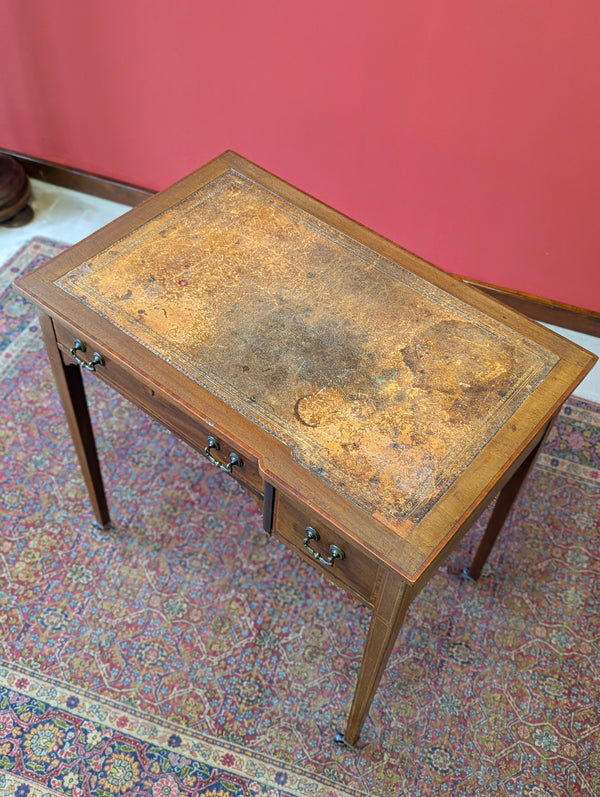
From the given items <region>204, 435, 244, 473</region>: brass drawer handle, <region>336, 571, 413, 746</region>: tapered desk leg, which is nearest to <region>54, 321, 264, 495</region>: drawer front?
<region>204, 435, 244, 473</region>: brass drawer handle

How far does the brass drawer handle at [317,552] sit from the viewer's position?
1.99 metres

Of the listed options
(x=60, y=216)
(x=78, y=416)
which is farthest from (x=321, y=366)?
(x=60, y=216)

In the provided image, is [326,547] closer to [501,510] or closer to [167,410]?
[167,410]

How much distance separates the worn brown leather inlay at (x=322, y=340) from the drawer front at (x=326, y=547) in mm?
114

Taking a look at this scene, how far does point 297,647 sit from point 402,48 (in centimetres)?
218

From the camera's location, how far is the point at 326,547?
2.04 meters

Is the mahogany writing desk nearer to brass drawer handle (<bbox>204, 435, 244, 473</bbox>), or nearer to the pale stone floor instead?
brass drawer handle (<bbox>204, 435, 244, 473</bbox>)

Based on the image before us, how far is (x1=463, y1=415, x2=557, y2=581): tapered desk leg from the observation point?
2482 millimetres

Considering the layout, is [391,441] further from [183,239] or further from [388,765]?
[388,765]

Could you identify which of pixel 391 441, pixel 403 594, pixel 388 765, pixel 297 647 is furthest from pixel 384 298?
pixel 388 765

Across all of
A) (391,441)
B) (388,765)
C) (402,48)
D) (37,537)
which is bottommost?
(388,765)

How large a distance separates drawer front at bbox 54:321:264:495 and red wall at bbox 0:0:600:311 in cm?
165

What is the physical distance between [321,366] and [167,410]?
436mm

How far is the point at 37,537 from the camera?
2998 mm
